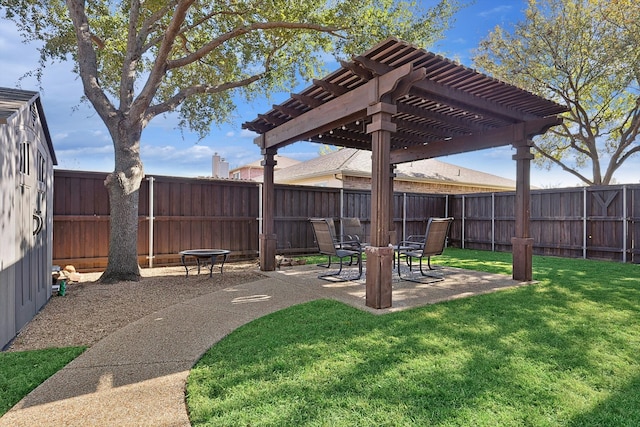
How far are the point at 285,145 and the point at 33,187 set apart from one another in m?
4.15

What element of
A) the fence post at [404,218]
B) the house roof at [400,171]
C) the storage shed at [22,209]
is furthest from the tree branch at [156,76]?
the house roof at [400,171]

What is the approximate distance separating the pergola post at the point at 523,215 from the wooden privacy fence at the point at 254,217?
15.2 ft

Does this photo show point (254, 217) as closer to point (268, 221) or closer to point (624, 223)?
point (268, 221)

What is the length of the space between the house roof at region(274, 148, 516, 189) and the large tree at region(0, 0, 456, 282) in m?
5.16

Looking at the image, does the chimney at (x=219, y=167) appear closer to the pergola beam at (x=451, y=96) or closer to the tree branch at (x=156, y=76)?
the tree branch at (x=156, y=76)

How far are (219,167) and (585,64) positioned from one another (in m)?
15.7

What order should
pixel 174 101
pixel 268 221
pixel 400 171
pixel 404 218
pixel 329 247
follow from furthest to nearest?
pixel 400 171
pixel 404 218
pixel 174 101
pixel 268 221
pixel 329 247

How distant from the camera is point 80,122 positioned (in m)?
9.59

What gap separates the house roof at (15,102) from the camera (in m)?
3.06

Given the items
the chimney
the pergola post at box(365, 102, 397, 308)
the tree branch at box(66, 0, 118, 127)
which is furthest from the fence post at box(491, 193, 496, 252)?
the chimney

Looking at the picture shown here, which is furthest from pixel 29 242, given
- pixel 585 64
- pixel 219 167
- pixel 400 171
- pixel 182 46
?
pixel 585 64

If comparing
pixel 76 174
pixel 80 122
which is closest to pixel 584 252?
pixel 76 174

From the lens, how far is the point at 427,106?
6160 mm

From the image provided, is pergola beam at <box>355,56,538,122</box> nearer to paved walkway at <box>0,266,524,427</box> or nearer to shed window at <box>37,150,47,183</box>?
paved walkway at <box>0,266,524,427</box>
